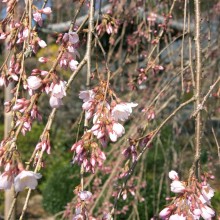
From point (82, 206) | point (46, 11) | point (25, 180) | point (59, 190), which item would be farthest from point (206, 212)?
point (59, 190)

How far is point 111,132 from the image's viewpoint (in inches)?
49.0

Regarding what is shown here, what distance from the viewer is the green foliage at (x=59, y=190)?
258 inches

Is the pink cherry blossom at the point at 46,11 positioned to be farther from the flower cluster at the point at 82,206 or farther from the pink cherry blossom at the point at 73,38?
the flower cluster at the point at 82,206

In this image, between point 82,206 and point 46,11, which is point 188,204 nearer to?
point 82,206

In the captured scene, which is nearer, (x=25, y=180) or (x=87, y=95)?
(x=25, y=180)

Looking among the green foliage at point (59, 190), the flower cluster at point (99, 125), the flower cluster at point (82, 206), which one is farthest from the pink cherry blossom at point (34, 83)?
the green foliage at point (59, 190)

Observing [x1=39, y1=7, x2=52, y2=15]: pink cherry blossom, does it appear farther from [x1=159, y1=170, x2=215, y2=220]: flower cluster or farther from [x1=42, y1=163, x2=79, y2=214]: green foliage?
[x1=42, y1=163, x2=79, y2=214]: green foliage

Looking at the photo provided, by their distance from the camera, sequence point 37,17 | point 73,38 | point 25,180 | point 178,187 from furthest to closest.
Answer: point 37,17 → point 73,38 → point 178,187 → point 25,180

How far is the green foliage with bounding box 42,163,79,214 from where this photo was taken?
6.54 meters

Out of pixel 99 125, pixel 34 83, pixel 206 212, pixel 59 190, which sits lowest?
pixel 59 190

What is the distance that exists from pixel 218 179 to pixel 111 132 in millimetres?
4177

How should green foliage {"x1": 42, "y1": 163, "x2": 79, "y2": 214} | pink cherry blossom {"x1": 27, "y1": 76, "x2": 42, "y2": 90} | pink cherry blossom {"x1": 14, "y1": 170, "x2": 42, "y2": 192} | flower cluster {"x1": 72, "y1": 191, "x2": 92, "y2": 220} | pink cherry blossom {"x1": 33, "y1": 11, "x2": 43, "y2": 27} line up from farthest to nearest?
green foliage {"x1": 42, "y1": 163, "x2": 79, "y2": 214} < pink cherry blossom {"x1": 33, "y1": 11, "x2": 43, "y2": 27} < flower cluster {"x1": 72, "y1": 191, "x2": 92, "y2": 220} < pink cherry blossom {"x1": 27, "y1": 76, "x2": 42, "y2": 90} < pink cherry blossom {"x1": 14, "y1": 170, "x2": 42, "y2": 192}

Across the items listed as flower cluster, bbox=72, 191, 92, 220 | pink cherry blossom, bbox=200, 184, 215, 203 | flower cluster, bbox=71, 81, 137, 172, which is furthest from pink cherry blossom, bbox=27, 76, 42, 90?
pink cherry blossom, bbox=200, 184, 215, 203

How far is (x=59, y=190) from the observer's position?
669 centimetres
